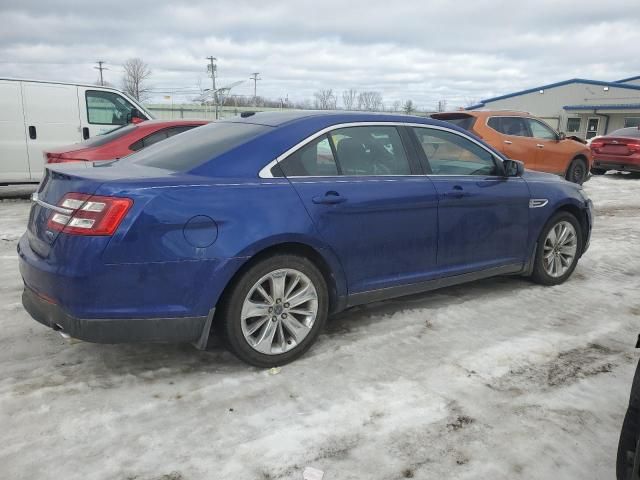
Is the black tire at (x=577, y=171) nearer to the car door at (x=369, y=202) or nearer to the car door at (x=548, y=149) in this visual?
the car door at (x=548, y=149)

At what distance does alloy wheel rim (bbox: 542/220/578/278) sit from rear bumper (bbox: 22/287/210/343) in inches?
133

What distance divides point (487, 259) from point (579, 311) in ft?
2.87

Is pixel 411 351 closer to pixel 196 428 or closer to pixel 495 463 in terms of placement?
pixel 495 463

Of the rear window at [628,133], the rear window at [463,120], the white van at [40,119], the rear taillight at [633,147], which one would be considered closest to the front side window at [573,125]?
the rear window at [628,133]

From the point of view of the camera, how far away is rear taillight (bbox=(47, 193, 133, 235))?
2816 millimetres

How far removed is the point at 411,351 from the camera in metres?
3.69

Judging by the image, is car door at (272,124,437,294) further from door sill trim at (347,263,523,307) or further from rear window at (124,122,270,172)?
rear window at (124,122,270,172)

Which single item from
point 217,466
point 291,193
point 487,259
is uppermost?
point 291,193

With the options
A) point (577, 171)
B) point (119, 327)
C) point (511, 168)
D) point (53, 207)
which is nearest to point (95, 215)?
point (53, 207)

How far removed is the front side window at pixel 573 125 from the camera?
4262 centimetres

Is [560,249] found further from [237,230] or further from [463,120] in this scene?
[463,120]

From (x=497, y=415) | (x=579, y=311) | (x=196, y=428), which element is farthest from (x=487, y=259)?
(x=196, y=428)

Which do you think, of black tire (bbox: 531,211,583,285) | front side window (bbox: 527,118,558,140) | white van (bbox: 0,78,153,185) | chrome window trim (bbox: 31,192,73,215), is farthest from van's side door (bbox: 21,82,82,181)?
front side window (bbox: 527,118,558,140)

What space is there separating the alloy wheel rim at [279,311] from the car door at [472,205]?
1.22 m
